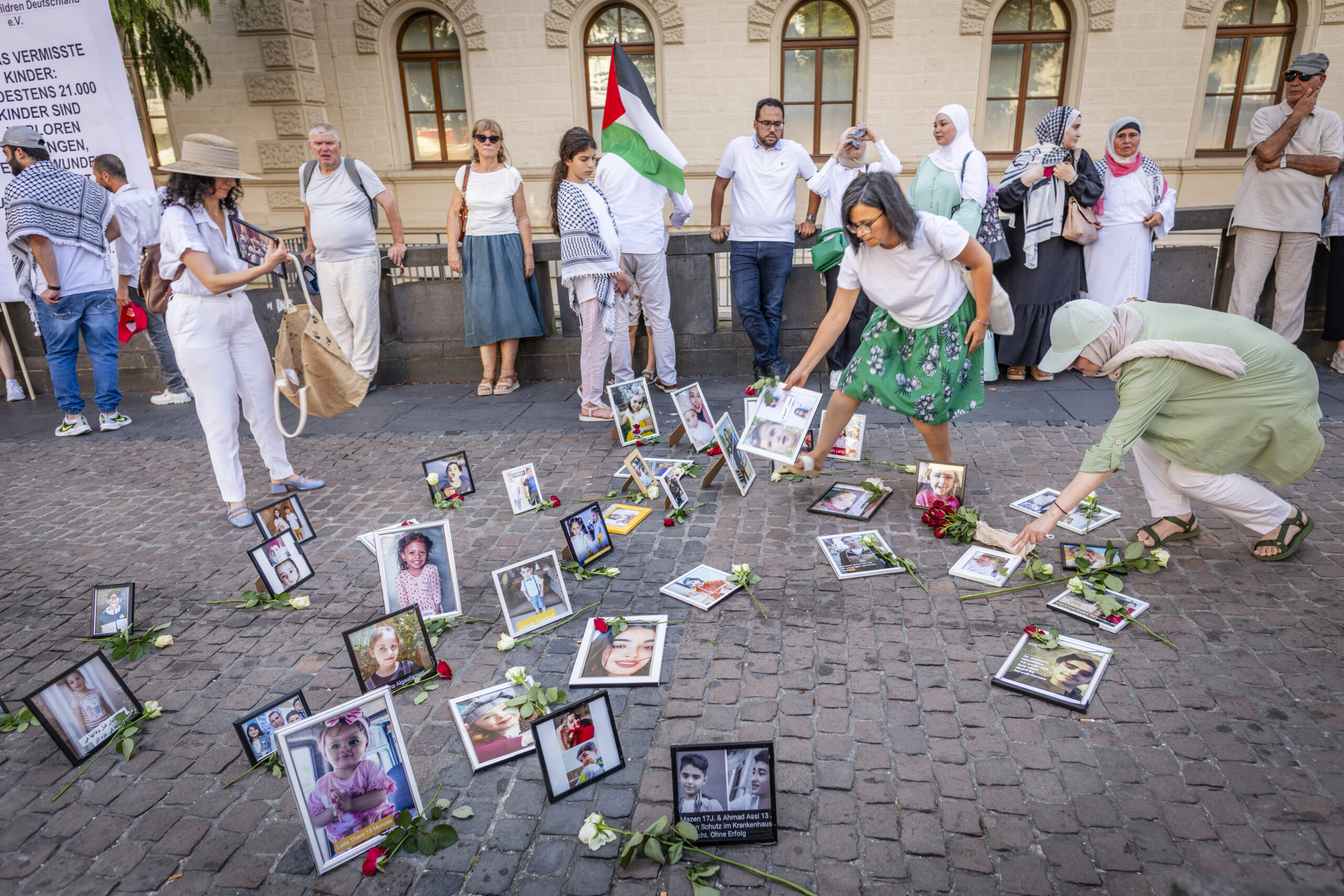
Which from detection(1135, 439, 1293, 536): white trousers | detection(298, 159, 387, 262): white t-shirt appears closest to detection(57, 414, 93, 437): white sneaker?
detection(298, 159, 387, 262): white t-shirt

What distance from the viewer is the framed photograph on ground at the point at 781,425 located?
4.39 meters

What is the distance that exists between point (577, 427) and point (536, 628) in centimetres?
282

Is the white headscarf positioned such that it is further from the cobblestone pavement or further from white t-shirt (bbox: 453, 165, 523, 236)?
white t-shirt (bbox: 453, 165, 523, 236)

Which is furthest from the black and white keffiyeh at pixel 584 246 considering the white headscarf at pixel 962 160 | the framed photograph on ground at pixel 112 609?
the framed photograph on ground at pixel 112 609

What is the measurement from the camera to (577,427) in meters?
6.21

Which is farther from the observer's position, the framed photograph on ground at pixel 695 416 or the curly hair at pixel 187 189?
the framed photograph on ground at pixel 695 416

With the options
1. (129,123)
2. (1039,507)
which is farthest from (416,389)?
(1039,507)

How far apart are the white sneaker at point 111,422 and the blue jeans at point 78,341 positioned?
5 centimetres

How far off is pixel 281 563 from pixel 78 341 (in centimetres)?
441

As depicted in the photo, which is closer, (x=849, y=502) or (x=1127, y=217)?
(x=849, y=502)

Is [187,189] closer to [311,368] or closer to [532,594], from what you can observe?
[311,368]

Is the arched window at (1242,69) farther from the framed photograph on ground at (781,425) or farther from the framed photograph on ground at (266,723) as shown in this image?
the framed photograph on ground at (266,723)

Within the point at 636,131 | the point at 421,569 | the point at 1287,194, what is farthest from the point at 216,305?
the point at 1287,194

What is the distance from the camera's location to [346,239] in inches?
266
